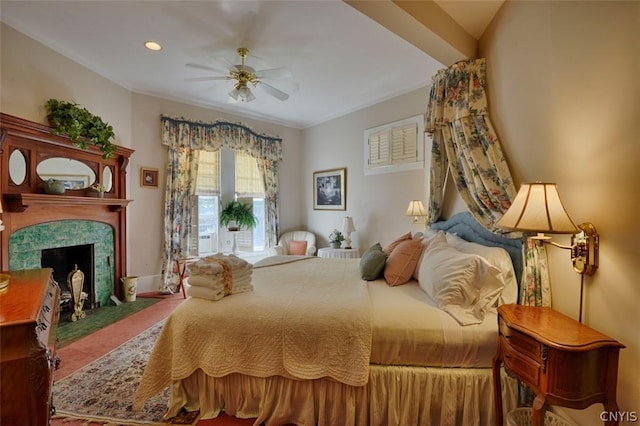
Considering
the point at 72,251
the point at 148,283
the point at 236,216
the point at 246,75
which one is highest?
the point at 246,75

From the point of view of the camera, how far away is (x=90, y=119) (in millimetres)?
3188

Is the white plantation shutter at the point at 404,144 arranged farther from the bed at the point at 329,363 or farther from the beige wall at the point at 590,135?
the bed at the point at 329,363

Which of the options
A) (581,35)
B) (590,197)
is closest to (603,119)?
(590,197)

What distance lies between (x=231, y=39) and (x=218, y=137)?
2165 mm

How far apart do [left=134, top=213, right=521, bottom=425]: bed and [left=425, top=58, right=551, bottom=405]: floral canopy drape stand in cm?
19

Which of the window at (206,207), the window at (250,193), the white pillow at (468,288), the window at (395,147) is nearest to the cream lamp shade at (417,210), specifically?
the window at (395,147)

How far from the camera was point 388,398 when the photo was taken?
5.16ft

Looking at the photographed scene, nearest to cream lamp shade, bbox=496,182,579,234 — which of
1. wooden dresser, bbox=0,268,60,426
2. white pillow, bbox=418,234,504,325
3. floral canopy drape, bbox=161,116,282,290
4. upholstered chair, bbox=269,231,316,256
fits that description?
white pillow, bbox=418,234,504,325

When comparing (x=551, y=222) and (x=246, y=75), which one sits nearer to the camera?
(x=551, y=222)

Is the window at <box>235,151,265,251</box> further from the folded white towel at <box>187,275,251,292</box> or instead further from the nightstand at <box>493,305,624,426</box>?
the nightstand at <box>493,305,624,426</box>

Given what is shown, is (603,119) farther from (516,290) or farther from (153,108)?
(153,108)

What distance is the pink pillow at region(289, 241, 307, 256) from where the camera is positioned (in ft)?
16.8

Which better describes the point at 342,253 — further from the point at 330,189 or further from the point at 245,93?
the point at 245,93

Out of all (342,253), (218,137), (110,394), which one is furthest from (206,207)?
(110,394)
